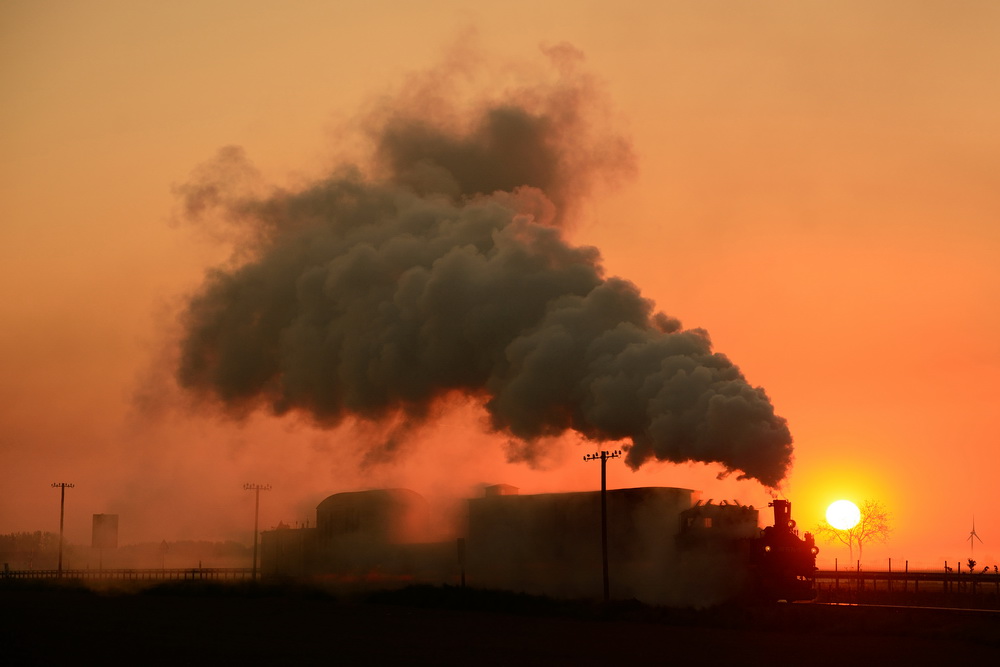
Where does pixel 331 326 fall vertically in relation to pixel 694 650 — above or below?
above

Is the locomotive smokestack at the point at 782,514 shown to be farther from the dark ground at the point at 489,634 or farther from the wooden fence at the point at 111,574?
the wooden fence at the point at 111,574

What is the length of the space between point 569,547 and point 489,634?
13.6 metres

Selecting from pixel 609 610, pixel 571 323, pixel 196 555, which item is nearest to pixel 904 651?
pixel 609 610

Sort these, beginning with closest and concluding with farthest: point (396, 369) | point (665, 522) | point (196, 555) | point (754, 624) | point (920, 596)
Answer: point (754, 624) → point (665, 522) → point (396, 369) → point (920, 596) → point (196, 555)

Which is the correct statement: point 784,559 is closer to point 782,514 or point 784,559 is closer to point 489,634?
point 782,514

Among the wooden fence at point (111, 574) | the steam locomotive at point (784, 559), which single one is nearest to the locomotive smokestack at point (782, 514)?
the steam locomotive at point (784, 559)

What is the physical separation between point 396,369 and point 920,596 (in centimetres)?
2730

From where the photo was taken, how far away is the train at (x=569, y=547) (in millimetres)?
40062

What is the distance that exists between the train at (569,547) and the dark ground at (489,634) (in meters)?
1.77

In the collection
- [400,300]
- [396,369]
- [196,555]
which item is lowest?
[196,555]

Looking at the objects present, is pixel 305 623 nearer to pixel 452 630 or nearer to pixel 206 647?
pixel 452 630

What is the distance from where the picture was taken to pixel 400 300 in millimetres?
50969

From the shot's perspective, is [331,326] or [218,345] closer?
[331,326]

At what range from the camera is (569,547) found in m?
49.7
